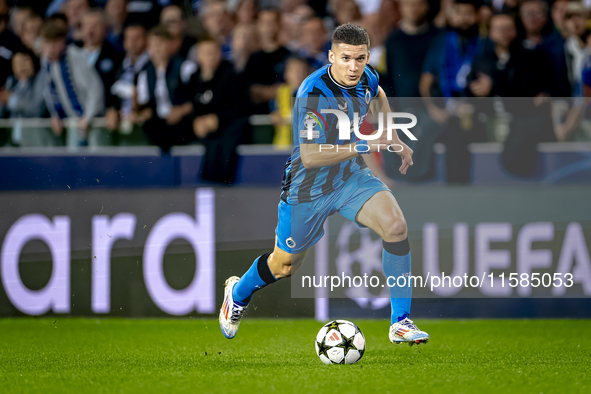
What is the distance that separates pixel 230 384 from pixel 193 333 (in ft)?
6.01

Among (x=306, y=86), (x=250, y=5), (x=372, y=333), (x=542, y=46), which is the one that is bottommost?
(x=372, y=333)

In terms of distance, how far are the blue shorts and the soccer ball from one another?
0.69m

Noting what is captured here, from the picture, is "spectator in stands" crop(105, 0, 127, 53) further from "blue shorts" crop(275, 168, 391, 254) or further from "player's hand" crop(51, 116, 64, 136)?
"blue shorts" crop(275, 168, 391, 254)

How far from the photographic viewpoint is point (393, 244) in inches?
163

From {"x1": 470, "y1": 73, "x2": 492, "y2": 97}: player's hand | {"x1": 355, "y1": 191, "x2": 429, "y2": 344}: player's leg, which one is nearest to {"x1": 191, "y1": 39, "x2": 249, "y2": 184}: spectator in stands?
{"x1": 355, "y1": 191, "x2": 429, "y2": 344}: player's leg

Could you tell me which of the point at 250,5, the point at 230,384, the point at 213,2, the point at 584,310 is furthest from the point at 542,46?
the point at 230,384

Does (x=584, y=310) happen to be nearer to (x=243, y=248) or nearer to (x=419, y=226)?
(x=419, y=226)

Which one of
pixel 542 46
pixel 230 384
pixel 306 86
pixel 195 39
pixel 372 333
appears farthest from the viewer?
pixel 195 39

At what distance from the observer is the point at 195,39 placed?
6148mm

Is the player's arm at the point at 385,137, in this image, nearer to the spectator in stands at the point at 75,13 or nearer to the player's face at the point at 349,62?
the player's face at the point at 349,62

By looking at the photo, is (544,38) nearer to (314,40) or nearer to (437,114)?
(437,114)

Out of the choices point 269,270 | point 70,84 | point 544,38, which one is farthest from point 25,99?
point 544,38

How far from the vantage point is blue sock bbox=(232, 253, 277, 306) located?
4.39m

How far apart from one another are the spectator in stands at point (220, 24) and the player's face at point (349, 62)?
2.13m
